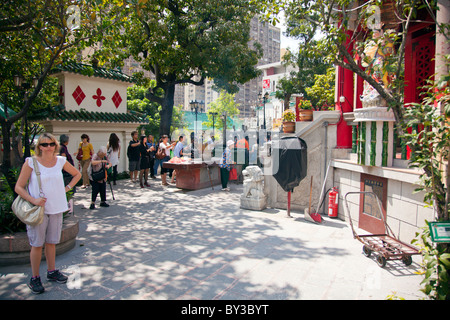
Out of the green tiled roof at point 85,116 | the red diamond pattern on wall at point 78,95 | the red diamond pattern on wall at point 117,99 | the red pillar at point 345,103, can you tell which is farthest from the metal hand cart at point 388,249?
the red diamond pattern on wall at point 117,99

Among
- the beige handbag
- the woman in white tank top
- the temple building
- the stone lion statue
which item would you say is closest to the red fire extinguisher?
the temple building

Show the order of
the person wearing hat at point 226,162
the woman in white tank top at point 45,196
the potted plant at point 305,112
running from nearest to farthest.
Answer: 1. the woman in white tank top at point 45,196
2. the potted plant at point 305,112
3. the person wearing hat at point 226,162

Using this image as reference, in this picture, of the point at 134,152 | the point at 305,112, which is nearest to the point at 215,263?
the point at 305,112

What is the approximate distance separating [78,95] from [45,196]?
10959 millimetres

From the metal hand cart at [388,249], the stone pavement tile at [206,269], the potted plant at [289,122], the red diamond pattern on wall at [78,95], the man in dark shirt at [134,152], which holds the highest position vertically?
the red diamond pattern on wall at [78,95]

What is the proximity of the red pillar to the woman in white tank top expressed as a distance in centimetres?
640

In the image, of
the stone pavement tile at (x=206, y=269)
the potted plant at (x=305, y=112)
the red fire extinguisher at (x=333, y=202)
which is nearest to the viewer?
the stone pavement tile at (x=206, y=269)

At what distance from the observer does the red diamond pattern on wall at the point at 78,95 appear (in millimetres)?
13766

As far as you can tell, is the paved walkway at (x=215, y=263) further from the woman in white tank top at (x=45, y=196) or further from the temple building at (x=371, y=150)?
the temple building at (x=371, y=150)

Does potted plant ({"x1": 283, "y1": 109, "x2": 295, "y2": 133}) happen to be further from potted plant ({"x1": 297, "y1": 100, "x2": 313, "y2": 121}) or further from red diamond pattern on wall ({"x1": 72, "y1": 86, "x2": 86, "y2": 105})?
red diamond pattern on wall ({"x1": 72, "y1": 86, "x2": 86, "y2": 105})

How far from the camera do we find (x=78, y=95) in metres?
13.9

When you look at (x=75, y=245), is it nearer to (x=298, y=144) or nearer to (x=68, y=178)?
(x=68, y=178)

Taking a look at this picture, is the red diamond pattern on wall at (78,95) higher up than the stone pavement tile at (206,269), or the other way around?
the red diamond pattern on wall at (78,95)

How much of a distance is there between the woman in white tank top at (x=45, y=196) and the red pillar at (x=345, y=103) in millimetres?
6398
